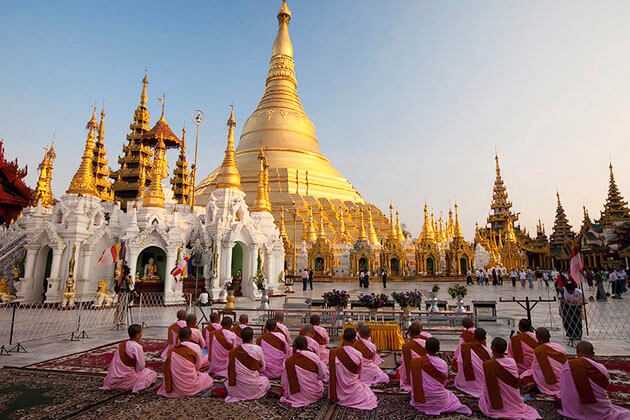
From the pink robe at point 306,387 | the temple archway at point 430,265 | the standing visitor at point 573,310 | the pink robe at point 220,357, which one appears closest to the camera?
the pink robe at point 306,387

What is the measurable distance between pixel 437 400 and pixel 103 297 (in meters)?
14.3

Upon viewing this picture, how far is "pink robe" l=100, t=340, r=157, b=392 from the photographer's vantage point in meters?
5.83

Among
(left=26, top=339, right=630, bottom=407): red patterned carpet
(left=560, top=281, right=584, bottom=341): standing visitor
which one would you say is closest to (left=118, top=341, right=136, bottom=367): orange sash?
(left=26, top=339, right=630, bottom=407): red patterned carpet

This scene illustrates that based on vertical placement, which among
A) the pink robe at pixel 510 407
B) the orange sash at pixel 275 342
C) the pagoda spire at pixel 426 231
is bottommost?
the pink robe at pixel 510 407

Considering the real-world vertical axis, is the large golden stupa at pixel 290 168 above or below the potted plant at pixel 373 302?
above

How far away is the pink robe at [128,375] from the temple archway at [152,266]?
39.8 ft

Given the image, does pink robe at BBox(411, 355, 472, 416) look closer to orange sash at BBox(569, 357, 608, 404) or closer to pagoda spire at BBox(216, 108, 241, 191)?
orange sash at BBox(569, 357, 608, 404)

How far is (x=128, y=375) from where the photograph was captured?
585cm

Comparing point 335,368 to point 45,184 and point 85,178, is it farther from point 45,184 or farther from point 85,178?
point 45,184

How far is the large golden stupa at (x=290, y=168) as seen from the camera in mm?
40781

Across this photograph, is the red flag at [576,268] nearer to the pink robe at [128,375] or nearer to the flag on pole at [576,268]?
the flag on pole at [576,268]

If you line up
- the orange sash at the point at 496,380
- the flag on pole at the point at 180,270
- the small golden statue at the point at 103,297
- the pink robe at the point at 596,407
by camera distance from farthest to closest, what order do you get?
the small golden statue at the point at 103,297, the flag on pole at the point at 180,270, the orange sash at the point at 496,380, the pink robe at the point at 596,407

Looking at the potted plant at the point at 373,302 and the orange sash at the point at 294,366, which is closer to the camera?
the orange sash at the point at 294,366

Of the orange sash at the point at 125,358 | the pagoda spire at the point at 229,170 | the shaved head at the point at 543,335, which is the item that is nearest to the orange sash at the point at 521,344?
the shaved head at the point at 543,335
